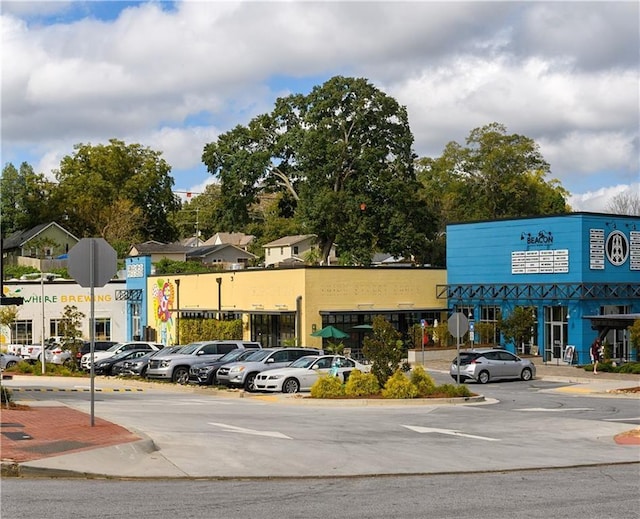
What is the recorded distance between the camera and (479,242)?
59.0 meters

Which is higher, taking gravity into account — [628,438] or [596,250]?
[596,250]

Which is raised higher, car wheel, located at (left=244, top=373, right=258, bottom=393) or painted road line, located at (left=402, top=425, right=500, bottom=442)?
car wheel, located at (left=244, top=373, right=258, bottom=393)

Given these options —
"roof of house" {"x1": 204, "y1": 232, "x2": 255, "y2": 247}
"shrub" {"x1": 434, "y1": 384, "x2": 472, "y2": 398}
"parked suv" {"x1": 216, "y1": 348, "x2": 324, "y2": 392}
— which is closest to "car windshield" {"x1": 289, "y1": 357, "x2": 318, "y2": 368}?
"parked suv" {"x1": 216, "y1": 348, "x2": 324, "y2": 392}

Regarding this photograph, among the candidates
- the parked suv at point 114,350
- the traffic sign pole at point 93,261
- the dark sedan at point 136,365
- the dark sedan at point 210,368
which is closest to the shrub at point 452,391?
the dark sedan at point 210,368

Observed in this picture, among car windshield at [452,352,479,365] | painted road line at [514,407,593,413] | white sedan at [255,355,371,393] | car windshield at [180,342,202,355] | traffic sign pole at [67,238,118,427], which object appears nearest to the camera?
traffic sign pole at [67,238,118,427]

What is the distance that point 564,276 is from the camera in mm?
53062

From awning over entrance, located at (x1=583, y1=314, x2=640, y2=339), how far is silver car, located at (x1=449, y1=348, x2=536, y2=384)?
593cm

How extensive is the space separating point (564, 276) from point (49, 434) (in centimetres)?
4070

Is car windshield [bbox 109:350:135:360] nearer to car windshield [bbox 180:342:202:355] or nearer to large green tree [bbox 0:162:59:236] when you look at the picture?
car windshield [bbox 180:342:202:355]

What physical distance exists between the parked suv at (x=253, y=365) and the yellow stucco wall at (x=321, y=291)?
58.5ft

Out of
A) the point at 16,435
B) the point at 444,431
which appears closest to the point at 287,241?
the point at 444,431

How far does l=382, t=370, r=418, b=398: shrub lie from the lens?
99.0ft

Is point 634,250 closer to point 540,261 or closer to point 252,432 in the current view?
point 540,261

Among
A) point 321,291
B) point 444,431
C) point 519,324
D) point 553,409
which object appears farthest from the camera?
point 321,291
